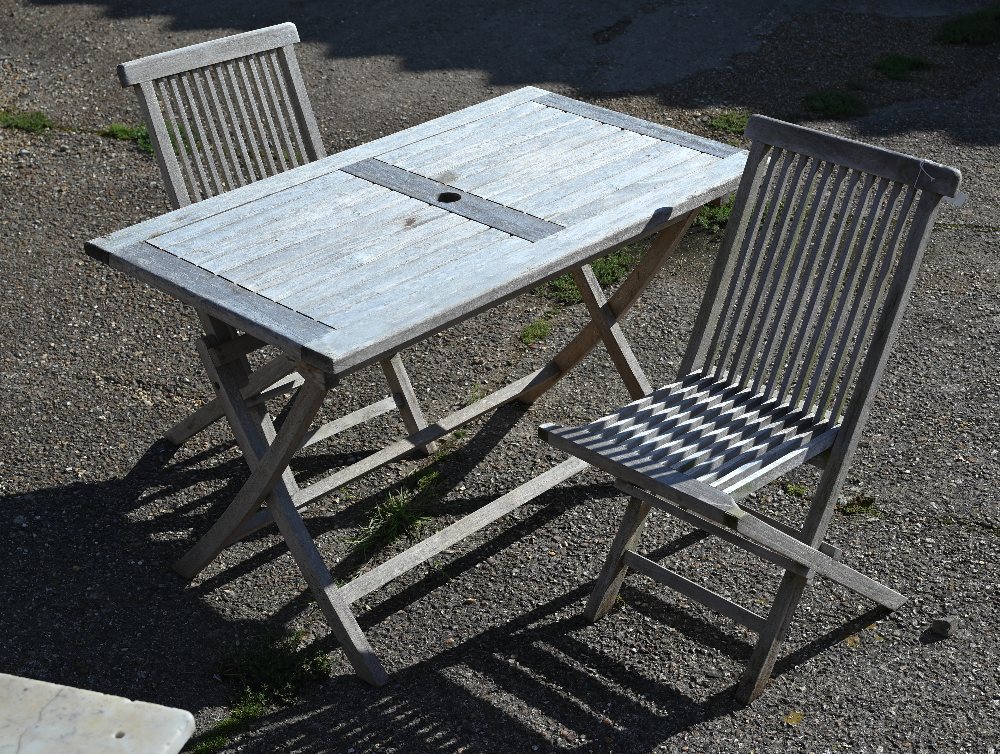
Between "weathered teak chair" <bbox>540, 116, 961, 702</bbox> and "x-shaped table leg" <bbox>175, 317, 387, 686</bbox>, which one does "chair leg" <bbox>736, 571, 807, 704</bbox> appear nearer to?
"weathered teak chair" <bbox>540, 116, 961, 702</bbox>

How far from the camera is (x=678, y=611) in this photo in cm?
368

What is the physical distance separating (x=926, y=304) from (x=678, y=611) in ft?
7.30

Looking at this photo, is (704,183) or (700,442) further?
(704,183)

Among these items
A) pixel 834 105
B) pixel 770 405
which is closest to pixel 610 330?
pixel 770 405

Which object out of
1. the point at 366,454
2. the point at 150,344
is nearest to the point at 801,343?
the point at 366,454

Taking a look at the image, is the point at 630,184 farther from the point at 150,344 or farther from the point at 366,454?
the point at 150,344

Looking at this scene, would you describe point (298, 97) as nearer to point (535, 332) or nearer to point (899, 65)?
point (535, 332)

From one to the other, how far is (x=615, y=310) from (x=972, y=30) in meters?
4.85

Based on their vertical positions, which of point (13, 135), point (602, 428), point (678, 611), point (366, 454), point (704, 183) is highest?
point (13, 135)

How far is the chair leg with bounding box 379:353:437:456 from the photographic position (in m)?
4.27

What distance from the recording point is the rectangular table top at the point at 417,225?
9.91ft

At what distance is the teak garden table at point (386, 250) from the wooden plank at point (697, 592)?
53 centimetres

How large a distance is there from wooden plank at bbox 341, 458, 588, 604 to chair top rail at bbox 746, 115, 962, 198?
126cm

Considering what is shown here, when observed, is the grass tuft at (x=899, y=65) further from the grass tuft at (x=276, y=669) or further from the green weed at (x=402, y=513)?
the grass tuft at (x=276, y=669)
